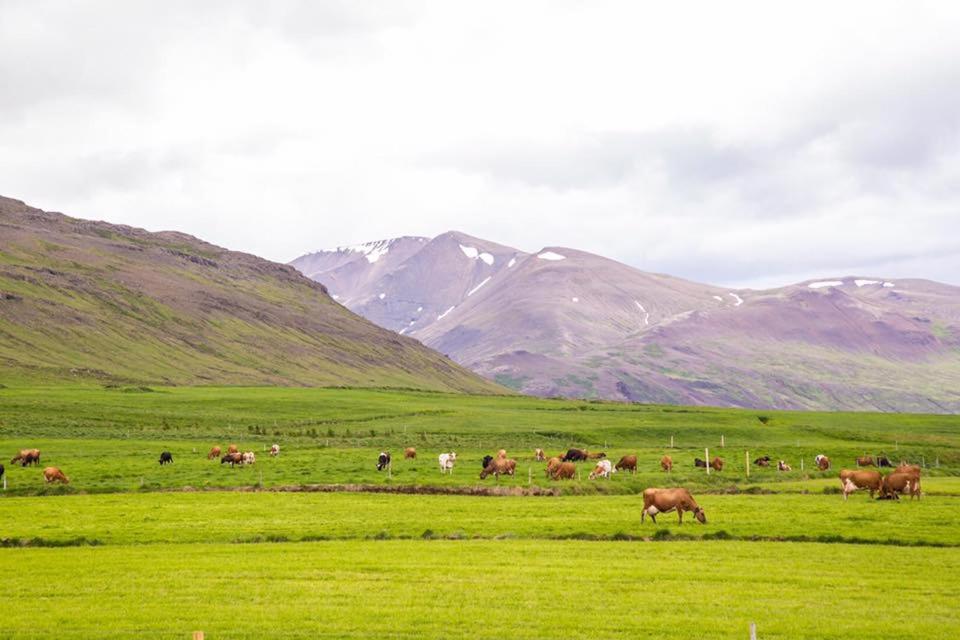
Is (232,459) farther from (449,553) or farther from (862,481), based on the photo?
(862,481)

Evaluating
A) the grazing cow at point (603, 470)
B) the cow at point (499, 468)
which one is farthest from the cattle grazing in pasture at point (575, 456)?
the cow at point (499, 468)

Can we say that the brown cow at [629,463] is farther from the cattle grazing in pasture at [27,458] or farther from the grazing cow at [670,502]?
the cattle grazing in pasture at [27,458]

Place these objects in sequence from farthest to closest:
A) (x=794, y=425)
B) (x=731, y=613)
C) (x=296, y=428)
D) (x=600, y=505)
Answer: (x=794, y=425) < (x=296, y=428) < (x=600, y=505) < (x=731, y=613)

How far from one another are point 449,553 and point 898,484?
26869 millimetres

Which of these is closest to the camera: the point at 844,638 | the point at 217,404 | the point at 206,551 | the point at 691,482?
the point at 844,638

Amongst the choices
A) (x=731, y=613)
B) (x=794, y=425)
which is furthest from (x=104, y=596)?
(x=794, y=425)

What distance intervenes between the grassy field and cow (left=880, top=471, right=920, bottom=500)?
4.17 feet

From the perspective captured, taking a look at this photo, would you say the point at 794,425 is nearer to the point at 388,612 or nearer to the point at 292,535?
the point at 292,535

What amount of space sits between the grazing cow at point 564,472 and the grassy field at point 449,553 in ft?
7.53

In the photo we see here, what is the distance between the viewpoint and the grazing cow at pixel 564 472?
→ 5962cm

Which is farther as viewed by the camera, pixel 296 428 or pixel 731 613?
pixel 296 428

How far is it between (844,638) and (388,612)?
38.6ft

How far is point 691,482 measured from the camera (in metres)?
57.7

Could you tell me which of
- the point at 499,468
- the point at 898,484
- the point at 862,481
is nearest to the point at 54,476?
the point at 499,468
